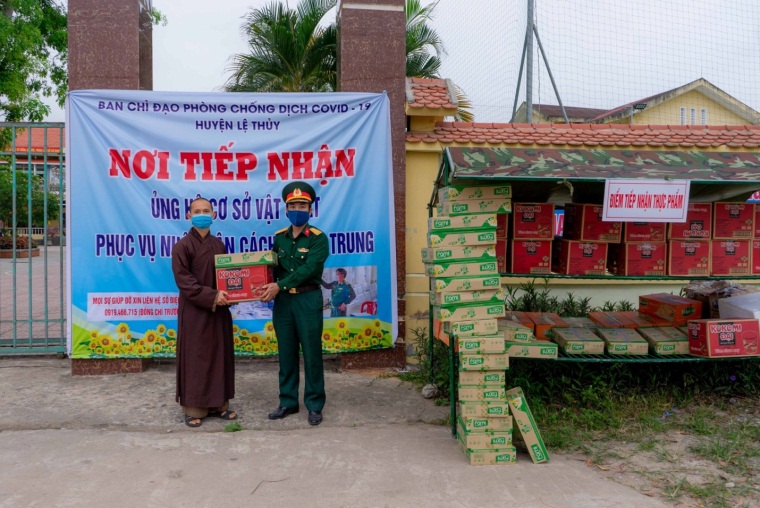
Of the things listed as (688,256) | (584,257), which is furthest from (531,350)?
(688,256)

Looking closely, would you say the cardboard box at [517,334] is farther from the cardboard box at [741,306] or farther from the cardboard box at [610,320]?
the cardboard box at [741,306]

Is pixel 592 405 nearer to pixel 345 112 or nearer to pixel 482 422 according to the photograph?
pixel 482 422

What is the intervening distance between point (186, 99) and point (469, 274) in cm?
339

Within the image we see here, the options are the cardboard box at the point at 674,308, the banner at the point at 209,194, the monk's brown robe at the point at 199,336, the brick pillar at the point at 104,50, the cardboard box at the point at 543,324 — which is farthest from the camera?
the brick pillar at the point at 104,50

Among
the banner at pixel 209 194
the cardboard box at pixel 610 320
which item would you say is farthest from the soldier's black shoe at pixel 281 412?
the cardboard box at pixel 610 320

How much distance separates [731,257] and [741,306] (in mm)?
580

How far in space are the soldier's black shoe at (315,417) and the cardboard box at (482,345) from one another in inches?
55.0

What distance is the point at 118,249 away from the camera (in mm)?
5996

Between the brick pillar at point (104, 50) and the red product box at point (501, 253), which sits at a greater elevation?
the brick pillar at point (104, 50)

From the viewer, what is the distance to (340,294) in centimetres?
624

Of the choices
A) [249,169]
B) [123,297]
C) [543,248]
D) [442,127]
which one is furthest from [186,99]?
[543,248]

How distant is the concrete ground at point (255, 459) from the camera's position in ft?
12.1

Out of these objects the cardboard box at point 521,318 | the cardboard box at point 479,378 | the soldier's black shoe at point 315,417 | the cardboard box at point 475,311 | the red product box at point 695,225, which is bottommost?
the soldier's black shoe at point 315,417

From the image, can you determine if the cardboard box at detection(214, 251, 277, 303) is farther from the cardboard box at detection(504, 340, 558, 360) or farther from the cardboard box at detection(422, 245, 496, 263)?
the cardboard box at detection(504, 340, 558, 360)
